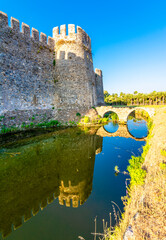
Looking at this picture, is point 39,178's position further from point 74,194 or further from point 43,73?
point 43,73

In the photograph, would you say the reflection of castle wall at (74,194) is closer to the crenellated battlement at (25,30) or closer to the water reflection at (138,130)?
the water reflection at (138,130)

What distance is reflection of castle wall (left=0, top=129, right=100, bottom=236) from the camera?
4285 mm

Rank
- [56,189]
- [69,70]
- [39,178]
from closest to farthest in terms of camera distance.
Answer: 1. [56,189]
2. [39,178]
3. [69,70]

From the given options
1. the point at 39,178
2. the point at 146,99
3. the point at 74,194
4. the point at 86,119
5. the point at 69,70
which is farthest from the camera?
the point at 146,99

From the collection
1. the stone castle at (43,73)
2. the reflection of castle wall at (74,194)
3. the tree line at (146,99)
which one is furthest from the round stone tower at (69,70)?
the tree line at (146,99)

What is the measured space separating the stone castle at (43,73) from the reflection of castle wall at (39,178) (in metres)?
7.07

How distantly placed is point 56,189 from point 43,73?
55.5 ft

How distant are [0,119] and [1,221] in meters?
11.3

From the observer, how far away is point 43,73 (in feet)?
58.9

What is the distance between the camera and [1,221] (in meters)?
3.77

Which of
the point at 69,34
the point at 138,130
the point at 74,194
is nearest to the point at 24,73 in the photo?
the point at 69,34

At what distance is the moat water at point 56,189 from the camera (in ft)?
12.2

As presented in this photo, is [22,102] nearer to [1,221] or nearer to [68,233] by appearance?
[1,221]

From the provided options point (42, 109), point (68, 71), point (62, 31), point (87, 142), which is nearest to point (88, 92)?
point (68, 71)
